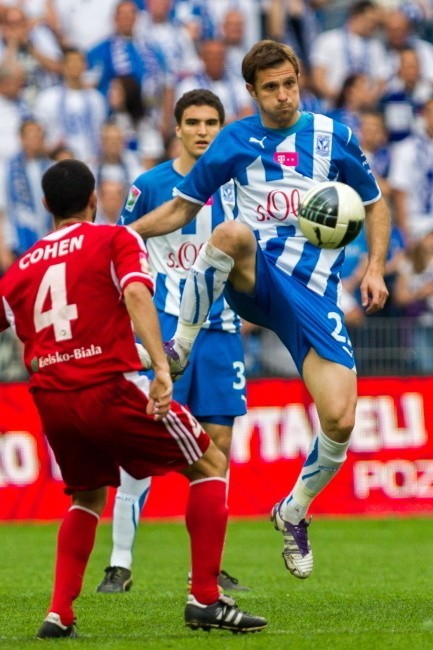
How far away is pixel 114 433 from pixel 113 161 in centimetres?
985

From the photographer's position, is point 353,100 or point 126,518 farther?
point 353,100

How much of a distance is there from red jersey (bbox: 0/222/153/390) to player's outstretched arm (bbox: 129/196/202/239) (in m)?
1.51

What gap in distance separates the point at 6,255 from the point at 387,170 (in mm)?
4546

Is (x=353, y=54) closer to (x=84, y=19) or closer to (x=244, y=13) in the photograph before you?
(x=244, y=13)

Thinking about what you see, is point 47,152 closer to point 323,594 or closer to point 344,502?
point 344,502

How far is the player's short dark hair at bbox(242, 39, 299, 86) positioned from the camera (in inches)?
302

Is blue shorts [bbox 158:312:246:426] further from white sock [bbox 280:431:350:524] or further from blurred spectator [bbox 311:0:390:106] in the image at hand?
blurred spectator [bbox 311:0:390:106]

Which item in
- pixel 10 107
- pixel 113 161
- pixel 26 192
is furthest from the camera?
pixel 10 107

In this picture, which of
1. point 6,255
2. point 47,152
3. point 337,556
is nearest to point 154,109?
point 47,152

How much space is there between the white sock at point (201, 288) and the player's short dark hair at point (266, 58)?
1.10m

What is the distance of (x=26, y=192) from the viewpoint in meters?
15.4

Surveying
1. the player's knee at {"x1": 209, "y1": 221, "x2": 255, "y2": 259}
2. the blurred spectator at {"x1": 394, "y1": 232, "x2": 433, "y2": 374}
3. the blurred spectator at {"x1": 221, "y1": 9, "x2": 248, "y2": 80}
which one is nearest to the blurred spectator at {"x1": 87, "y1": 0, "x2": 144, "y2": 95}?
the blurred spectator at {"x1": 221, "y1": 9, "x2": 248, "y2": 80}

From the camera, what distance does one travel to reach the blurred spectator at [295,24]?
60.0 ft

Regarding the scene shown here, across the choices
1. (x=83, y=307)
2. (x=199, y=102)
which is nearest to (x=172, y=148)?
(x=199, y=102)
